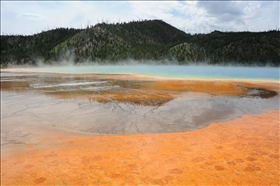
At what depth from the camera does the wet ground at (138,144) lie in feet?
14.0

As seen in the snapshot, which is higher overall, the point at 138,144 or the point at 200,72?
the point at 200,72

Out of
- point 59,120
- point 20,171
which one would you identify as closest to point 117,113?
point 59,120

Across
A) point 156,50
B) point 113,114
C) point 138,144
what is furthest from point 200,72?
point 156,50

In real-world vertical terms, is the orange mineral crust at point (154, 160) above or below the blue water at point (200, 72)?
below

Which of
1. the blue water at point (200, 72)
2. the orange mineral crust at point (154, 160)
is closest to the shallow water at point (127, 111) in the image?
the orange mineral crust at point (154, 160)

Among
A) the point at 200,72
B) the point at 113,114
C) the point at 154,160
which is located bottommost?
the point at 154,160

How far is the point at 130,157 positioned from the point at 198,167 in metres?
1.51

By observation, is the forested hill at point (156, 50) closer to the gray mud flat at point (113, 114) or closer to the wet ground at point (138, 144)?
the gray mud flat at point (113, 114)

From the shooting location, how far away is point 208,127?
7344 mm

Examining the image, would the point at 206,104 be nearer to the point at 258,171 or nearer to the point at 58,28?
the point at 258,171

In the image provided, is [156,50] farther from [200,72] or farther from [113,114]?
[113,114]

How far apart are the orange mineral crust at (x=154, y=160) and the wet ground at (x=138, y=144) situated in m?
0.02

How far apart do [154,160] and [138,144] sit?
3.40 feet

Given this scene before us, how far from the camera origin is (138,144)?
19.1 ft
